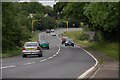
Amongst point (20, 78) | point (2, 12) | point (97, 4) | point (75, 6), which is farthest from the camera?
point (75, 6)

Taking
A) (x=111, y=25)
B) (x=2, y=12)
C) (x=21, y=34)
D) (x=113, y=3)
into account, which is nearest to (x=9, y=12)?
(x=2, y=12)

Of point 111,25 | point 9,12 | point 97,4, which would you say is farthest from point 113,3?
point 9,12

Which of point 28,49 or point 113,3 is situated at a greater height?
point 113,3

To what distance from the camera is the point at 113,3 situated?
3341 cm

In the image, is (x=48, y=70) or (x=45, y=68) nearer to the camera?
(x=48, y=70)

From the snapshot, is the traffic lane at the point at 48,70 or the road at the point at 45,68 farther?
the road at the point at 45,68

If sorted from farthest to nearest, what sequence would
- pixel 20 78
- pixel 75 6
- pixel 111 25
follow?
pixel 75 6, pixel 111 25, pixel 20 78

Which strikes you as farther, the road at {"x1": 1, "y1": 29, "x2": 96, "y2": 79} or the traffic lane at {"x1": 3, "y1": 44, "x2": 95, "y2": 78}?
the road at {"x1": 1, "y1": 29, "x2": 96, "y2": 79}

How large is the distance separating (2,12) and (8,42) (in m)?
3.69

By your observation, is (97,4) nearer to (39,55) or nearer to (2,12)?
(39,55)

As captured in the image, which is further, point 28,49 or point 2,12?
point 2,12

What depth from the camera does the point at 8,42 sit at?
51.3 meters

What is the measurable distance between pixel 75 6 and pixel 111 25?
25.1 metres

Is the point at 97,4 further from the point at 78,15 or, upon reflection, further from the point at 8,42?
the point at 78,15
